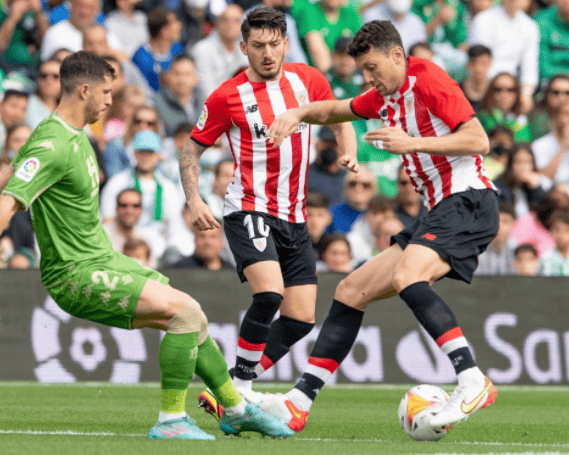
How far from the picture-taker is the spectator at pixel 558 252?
10148mm

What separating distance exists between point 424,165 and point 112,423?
8.07 ft

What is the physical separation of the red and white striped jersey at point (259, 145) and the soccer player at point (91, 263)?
1.37 m

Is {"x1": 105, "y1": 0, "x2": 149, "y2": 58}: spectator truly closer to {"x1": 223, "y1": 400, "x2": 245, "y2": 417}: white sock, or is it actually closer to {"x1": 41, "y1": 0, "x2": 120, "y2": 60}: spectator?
{"x1": 41, "y1": 0, "x2": 120, "y2": 60}: spectator

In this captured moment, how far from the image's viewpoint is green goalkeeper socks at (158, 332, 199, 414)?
16.3 feet

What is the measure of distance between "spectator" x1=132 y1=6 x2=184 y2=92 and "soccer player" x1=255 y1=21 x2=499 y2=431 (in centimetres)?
609

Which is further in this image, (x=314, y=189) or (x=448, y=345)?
(x=314, y=189)

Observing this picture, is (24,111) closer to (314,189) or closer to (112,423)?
(314,189)

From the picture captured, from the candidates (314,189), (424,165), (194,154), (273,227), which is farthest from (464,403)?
(314,189)

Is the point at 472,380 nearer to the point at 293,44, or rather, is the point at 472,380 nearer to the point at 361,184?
the point at 361,184

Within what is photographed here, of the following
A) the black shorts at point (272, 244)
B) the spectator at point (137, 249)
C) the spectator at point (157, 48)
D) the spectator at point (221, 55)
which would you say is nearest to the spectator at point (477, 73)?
the spectator at point (221, 55)

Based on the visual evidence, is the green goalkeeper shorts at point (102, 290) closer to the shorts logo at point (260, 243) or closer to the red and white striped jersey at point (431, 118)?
the shorts logo at point (260, 243)

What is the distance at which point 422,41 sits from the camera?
41.2ft

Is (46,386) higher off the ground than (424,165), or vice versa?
(424,165)

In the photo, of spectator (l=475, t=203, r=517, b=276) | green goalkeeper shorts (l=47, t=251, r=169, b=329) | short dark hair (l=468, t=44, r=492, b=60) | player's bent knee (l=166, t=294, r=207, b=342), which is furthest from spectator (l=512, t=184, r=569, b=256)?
green goalkeeper shorts (l=47, t=251, r=169, b=329)
